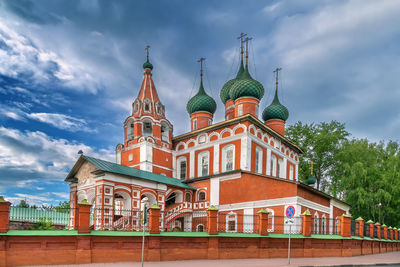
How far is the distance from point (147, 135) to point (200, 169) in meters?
5.32

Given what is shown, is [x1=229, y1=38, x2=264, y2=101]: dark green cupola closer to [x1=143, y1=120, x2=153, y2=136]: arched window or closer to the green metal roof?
[x1=143, y1=120, x2=153, y2=136]: arched window

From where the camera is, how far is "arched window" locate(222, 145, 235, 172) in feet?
85.6

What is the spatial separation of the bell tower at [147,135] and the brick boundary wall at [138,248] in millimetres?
14397

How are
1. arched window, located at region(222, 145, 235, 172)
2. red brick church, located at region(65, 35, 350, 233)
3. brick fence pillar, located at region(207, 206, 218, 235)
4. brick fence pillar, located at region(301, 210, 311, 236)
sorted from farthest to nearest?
arched window, located at region(222, 145, 235, 172) → red brick church, located at region(65, 35, 350, 233) → brick fence pillar, located at region(301, 210, 311, 236) → brick fence pillar, located at region(207, 206, 218, 235)

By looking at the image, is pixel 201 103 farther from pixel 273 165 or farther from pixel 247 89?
pixel 273 165

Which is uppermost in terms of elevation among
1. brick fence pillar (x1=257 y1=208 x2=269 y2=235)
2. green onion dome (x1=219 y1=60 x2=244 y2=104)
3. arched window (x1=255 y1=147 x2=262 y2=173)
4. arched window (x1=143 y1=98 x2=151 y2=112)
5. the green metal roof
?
green onion dome (x1=219 y1=60 x2=244 y2=104)

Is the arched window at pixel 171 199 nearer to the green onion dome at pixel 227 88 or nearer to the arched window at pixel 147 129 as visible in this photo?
the arched window at pixel 147 129

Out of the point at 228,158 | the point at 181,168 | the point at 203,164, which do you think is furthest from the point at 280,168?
the point at 181,168

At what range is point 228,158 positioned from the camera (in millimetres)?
26469

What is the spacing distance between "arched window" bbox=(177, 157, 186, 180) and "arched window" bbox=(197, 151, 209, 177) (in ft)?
5.49

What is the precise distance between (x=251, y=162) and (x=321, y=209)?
5.99 metres

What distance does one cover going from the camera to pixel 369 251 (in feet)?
66.8

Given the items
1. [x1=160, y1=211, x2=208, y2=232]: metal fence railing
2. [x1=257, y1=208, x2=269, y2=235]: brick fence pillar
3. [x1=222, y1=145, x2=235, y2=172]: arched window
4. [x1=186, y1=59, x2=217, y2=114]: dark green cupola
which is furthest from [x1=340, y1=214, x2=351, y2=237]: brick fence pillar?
[x1=186, y1=59, x2=217, y2=114]: dark green cupola

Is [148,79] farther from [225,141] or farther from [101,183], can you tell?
[101,183]
